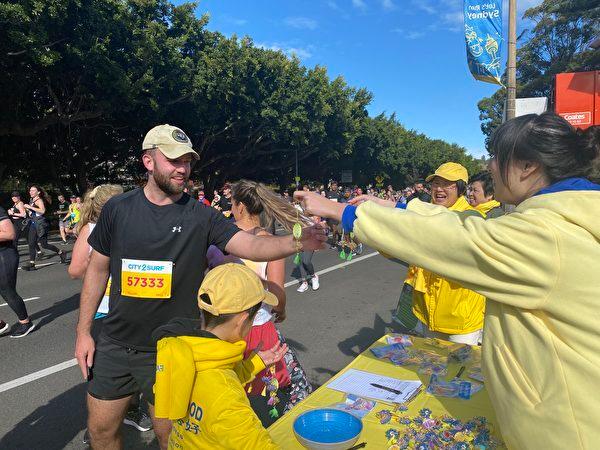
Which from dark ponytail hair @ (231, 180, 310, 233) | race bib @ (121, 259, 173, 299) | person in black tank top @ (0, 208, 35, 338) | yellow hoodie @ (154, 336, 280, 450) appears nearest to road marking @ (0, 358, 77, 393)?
person in black tank top @ (0, 208, 35, 338)

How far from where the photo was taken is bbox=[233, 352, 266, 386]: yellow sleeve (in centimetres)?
220

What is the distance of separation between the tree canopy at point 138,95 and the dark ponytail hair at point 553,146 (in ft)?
48.2

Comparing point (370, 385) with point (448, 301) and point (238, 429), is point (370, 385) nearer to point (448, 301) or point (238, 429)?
point (238, 429)

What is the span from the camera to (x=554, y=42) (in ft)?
115

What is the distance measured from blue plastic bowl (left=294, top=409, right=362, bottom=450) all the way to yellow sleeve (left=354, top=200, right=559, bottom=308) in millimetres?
830

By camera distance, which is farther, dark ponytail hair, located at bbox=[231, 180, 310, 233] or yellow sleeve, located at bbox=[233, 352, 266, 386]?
dark ponytail hair, located at bbox=[231, 180, 310, 233]

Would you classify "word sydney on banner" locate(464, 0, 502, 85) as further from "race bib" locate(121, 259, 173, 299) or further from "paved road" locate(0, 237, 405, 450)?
"race bib" locate(121, 259, 173, 299)

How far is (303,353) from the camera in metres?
5.04

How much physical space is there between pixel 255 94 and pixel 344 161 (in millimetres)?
21281

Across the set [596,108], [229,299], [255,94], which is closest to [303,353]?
[229,299]

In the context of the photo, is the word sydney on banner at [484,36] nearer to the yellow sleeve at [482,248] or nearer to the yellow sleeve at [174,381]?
the yellow sleeve at [482,248]

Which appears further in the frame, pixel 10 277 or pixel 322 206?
pixel 10 277

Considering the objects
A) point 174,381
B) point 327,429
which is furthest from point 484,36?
point 174,381

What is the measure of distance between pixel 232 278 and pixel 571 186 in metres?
1.28
